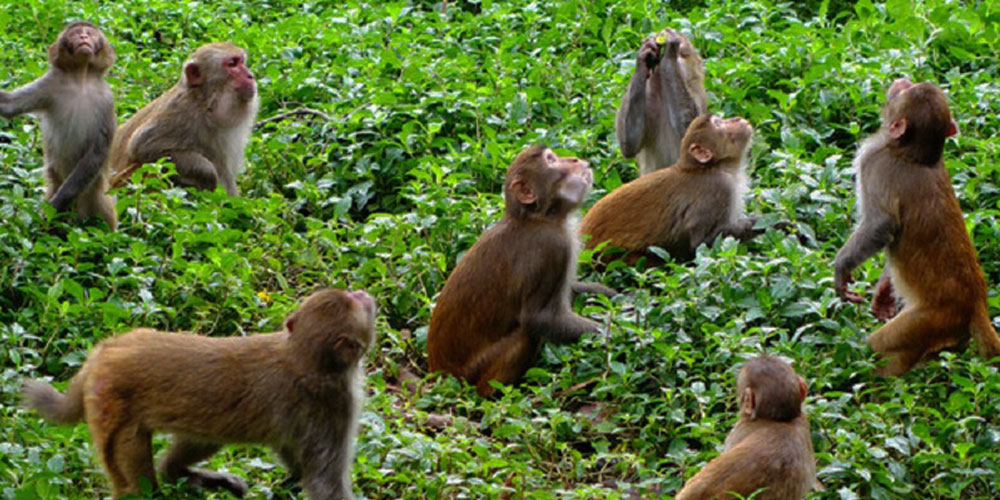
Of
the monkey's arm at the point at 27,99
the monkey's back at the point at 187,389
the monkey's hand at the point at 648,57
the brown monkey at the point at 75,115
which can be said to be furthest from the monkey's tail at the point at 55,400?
the monkey's hand at the point at 648,57

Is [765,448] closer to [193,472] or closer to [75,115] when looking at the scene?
[193,472]

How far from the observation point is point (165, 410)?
6410 millimetres

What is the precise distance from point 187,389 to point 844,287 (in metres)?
3.57

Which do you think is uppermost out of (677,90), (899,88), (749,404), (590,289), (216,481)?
(899,88)

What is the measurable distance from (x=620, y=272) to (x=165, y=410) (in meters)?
3.49

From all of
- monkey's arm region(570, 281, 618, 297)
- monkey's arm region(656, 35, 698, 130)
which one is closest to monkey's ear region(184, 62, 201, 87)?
monkey's arm region(656, 35, 698, 130)

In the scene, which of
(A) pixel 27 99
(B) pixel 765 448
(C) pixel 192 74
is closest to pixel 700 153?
(B) pixel 765 448

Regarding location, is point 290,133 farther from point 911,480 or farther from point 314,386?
point 911,480

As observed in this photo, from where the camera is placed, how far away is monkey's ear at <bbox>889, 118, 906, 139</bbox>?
812 cm

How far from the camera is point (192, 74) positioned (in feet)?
35.0

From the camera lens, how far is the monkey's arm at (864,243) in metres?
8.05

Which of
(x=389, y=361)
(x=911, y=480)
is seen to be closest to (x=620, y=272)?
(x=389, y=361)

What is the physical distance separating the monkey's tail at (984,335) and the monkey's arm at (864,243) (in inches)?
23.6

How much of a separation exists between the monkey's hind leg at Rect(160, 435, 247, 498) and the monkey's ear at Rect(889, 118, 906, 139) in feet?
12.7
